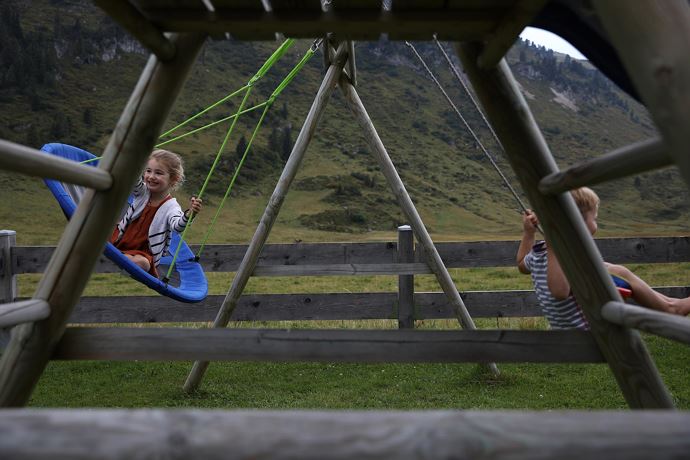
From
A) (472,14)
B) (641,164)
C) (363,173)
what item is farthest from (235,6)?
(363,173)

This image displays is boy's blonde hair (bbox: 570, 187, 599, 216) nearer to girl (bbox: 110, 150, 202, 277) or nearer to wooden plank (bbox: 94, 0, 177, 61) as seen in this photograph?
wooden plank (bbox: 94, 0, 177, 61)

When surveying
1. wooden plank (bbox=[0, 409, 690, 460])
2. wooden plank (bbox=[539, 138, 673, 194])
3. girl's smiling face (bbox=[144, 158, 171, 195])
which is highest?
wooden plank (bbox=[539, 138, 673, 194])

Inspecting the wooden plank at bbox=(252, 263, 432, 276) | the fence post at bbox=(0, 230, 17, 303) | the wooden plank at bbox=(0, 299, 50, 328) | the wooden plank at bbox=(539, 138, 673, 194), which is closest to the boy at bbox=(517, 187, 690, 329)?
the wooden plank at bbox=(539, 138, 673, 194)

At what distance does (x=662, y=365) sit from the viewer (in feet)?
16.3

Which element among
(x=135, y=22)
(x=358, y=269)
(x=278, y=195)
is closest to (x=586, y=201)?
(x=135, y=22)

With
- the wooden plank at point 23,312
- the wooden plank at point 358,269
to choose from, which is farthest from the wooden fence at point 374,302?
the wooden plank at point 23,312

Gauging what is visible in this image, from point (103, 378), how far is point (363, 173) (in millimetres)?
65541

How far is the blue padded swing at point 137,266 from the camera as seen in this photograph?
3258 mm

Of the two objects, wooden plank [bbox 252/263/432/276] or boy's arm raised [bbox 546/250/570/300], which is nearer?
boy's arm raised [bbox 546/250/570/300]

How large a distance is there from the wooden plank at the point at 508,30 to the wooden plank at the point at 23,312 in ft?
4.94

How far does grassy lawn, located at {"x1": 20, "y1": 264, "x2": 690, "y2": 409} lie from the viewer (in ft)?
13.9

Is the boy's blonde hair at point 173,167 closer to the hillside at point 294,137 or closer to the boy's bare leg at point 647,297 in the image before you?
the boy's bare leg at point 647,297

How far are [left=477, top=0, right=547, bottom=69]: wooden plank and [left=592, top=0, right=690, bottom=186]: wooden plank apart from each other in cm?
62

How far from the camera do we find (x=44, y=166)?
1.55 metres
